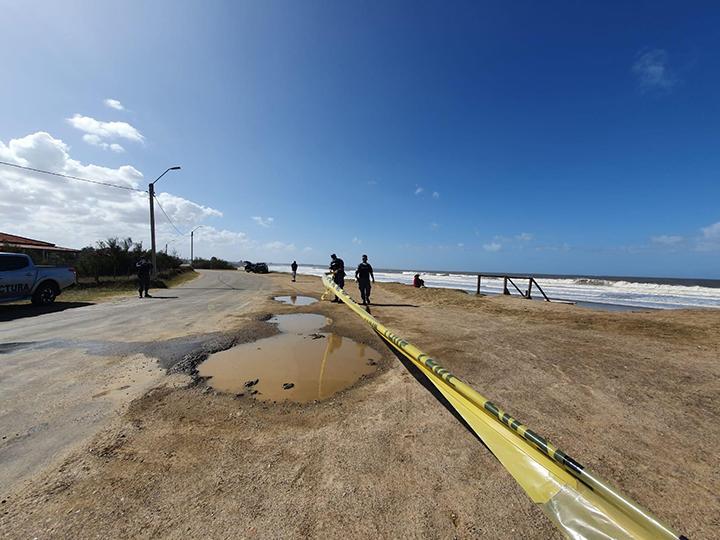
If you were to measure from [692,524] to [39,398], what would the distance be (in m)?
6.42

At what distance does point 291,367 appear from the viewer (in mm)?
5051

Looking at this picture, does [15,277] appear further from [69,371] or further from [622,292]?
[622,292]

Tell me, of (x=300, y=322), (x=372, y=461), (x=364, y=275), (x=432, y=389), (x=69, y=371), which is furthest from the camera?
(x=364, y=275)

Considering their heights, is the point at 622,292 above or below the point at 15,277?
below

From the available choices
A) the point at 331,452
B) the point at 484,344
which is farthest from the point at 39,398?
the point at 484,344

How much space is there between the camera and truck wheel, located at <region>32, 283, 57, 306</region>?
1101cm

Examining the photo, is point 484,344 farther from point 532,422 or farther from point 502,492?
point 502,492

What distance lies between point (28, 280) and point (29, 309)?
3.45 ft

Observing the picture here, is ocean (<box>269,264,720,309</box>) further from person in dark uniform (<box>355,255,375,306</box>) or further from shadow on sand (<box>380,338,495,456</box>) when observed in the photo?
shadow on sand (<box>380,338,495,456</box>)

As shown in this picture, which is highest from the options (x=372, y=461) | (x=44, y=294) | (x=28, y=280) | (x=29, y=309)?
(x=28, y=280)

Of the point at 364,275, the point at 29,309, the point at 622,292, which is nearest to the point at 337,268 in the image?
the point at 364,275

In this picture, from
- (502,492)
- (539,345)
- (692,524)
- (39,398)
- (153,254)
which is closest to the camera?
(692,524)

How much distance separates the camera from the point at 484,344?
6.39 m

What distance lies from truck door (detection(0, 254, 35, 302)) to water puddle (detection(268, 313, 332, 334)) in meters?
8.96
